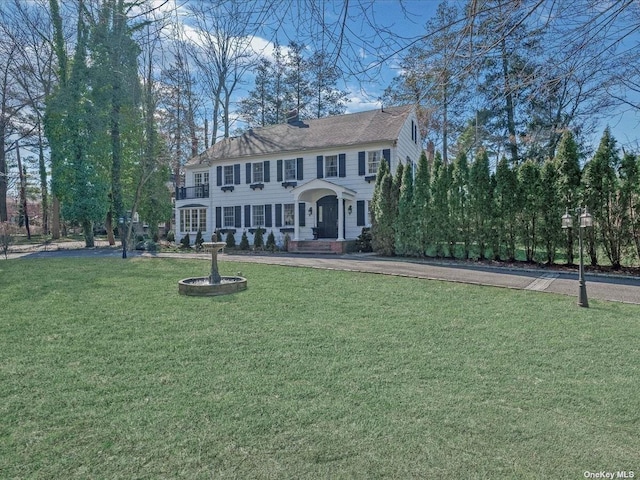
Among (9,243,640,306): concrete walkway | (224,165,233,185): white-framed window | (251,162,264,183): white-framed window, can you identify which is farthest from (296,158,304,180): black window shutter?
(9,243,640,306): concrete walkway

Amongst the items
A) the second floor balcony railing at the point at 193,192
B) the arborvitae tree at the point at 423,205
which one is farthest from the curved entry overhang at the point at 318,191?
the second floor balcony railing at the point at 193,192

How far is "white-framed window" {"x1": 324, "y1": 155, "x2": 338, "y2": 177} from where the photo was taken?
1825 centimetres

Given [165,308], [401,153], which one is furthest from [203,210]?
[165,308]

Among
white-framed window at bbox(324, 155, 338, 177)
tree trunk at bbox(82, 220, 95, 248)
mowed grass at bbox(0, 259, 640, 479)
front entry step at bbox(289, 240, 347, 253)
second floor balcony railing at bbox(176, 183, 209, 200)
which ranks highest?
white-framed window at bbox(324, 155, 338, 177)

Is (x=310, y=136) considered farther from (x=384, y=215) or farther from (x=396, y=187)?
(x=384, y=215)

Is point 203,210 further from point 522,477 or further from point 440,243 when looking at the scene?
point 522,477

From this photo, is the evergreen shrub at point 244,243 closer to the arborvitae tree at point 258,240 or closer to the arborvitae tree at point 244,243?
the arborvitae tree at point 244,243

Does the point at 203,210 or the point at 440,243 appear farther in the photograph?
the point at 203,210

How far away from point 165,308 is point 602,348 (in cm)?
549

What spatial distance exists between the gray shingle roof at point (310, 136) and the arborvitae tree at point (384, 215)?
11.5 feet

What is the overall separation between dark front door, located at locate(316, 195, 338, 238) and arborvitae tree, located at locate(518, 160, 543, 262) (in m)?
8.98

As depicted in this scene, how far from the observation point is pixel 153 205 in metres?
25.7

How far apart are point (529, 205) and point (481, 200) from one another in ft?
4.27

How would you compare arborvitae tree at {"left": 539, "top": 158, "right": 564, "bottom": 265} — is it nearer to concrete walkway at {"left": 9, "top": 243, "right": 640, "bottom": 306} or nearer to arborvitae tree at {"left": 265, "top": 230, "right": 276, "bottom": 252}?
concrete walkway at {"left": 9, "top": 243, "right": 640, "bottom": 306}
